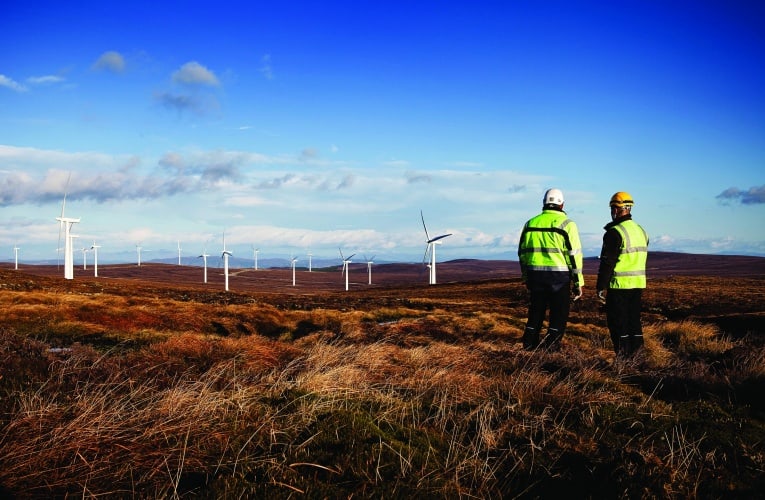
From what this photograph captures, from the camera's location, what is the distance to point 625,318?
34.0 feet

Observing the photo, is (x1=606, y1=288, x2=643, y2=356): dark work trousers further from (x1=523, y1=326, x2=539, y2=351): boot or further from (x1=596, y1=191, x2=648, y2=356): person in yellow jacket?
(x1=523, y1=326, x2=539, y2=351): boot

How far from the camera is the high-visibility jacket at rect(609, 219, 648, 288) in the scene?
33.7 feet

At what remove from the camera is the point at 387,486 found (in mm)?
4059

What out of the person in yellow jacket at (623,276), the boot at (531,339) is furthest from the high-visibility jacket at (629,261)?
the boot at (531,339)

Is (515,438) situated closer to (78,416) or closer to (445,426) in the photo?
(445,426)

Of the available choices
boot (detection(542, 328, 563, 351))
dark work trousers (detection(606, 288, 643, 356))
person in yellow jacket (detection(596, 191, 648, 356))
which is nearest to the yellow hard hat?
person in yellow jacket (detection(596, 191, 648, 356))

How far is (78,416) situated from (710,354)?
10829 millimetres

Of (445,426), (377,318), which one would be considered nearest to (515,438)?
(445,426)

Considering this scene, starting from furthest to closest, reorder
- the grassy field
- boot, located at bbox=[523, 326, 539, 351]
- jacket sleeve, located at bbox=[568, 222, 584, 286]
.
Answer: boot, located at bbox=[523, 326, 539, 351]
jacket sleeve, located at bbox=[568, 222, 584, 286]
the grassy field

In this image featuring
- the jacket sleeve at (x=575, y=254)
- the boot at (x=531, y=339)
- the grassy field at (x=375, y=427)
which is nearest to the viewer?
the grassy field at (x=375, y=427)

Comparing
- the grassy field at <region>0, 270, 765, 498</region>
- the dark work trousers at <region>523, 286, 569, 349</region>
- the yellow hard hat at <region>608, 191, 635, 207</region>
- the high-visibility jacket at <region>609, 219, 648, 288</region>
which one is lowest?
the grassy field at <region>0, 270, 765, 498</region>

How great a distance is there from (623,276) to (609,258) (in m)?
0.44

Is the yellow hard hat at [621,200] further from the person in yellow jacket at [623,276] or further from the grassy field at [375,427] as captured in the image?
the grassy field at [375,427]

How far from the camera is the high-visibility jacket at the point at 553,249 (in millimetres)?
10258
